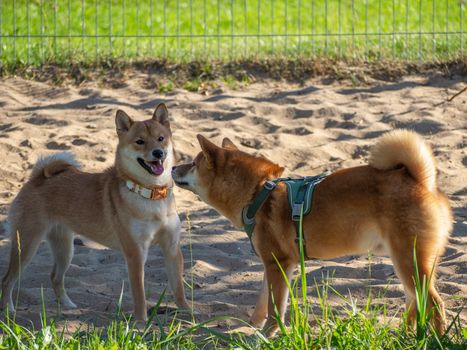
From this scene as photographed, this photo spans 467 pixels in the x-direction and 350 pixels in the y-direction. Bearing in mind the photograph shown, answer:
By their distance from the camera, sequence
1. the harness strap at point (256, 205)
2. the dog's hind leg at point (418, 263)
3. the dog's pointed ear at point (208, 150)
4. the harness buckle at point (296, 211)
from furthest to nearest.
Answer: the dog's pointed ear at point (208, 150) → the harness strap at point (256, 205) → the harness buckle at point (296, 211) → the dog's hind leg at point (418, 263)

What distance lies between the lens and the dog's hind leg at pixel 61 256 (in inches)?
212

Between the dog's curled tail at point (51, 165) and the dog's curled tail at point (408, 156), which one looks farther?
the dog's curled tail at point (51, 165)

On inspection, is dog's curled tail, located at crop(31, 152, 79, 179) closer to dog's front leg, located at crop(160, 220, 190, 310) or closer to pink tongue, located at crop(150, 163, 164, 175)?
pink tongue, located at crop(150, 163, 164, 175)

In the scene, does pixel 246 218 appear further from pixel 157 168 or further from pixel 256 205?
pixel 157 168

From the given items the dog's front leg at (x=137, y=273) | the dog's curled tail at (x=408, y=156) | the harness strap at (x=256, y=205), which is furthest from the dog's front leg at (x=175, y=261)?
the dog's curled tail at (x=408, y=156)

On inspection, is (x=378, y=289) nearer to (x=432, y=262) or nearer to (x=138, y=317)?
(x=432, y=262)

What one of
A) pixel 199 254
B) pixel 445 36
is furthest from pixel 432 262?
pixel 445 36

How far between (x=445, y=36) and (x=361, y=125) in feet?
9.22

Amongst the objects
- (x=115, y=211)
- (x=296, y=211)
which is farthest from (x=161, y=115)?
(x=296, y=211)

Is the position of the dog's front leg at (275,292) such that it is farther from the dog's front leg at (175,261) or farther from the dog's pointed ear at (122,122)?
the dog's pointed ear at (122,122)

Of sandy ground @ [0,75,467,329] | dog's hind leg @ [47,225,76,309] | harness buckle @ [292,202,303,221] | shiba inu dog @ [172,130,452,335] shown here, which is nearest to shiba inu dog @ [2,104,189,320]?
dog's hind leg @ [47,225,76,309]

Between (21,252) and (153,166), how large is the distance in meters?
0.99

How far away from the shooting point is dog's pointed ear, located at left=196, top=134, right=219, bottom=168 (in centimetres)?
499

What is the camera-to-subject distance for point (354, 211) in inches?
175
